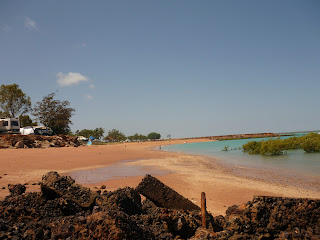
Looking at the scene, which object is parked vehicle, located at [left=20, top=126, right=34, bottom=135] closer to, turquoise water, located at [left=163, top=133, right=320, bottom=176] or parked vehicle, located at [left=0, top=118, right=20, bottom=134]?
parked vehicle, located at [left=0, top=118, right=20, bottom=134]

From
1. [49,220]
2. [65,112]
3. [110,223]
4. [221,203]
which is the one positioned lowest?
[221,203]

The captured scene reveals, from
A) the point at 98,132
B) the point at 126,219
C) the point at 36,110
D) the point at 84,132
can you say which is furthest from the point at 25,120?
the point at 98,132

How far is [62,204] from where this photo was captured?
435cm

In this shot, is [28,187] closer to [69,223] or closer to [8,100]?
[69,223]

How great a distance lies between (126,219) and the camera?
9.98 ft

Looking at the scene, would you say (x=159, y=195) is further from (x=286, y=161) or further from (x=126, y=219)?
(x=286, y=161)

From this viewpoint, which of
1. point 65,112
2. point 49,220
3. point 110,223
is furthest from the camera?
point 65,112

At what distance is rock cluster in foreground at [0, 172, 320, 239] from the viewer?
2.99 metres

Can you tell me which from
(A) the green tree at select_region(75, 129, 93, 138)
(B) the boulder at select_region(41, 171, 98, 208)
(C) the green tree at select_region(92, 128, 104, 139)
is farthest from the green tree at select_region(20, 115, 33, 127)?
(C) the green tree at select_region(92, 128, 104, 139)

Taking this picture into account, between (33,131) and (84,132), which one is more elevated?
(84,132)

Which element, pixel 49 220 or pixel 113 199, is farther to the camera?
pixel 113 199

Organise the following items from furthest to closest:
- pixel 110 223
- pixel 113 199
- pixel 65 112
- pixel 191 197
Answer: pixel 65 112 < pixel 191 197 < pixel 113 199 < pixel 110 223

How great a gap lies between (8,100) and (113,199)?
51.0m

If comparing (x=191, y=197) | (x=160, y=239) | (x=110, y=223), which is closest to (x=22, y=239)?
(x=110, y=223)
